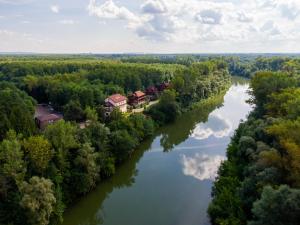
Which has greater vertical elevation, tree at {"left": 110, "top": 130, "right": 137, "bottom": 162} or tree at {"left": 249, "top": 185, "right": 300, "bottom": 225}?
tree at {"left": 249, "top": 185, "right": 300, "bottom": 225}

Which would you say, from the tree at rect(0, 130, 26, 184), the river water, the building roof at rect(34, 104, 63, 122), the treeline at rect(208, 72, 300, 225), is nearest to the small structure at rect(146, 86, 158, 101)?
the river water

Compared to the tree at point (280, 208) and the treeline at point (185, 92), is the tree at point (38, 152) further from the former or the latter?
the treeline at point (185, 92)

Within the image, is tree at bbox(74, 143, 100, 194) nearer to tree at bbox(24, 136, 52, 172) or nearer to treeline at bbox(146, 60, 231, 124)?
tree at bbox(24, 136, 52, 172)

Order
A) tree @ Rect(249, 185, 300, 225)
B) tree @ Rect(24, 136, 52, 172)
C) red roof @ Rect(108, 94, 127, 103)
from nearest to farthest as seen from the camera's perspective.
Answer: tree @ Rect(249, 185, 300, 225), tree @ Rect(24, 136, 52, 172), red roof @ Rect(108, 94, 127, 103)

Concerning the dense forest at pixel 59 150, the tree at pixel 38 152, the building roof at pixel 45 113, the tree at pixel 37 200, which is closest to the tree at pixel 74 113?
the dense forest at pixel 59 150

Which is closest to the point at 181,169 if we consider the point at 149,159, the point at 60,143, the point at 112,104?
the point at 149,159

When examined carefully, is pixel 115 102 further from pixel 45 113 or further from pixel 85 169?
pixel 85 169

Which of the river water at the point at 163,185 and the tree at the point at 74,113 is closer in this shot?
the river water at the point at 163,185
